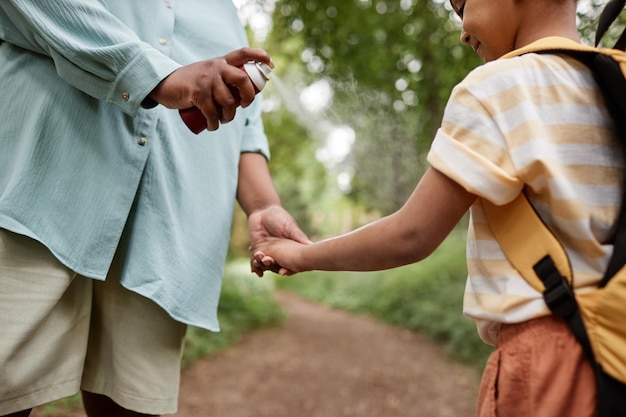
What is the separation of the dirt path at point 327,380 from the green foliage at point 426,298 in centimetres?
34

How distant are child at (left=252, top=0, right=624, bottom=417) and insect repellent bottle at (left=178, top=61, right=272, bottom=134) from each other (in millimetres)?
534

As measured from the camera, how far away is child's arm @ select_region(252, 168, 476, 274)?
1.14 metres

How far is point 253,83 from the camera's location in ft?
4.66

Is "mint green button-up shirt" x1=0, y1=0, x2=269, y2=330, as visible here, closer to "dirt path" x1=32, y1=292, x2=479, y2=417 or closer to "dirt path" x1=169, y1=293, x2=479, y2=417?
"dirt path" x1=32, y1=292, x2=479, y2=417

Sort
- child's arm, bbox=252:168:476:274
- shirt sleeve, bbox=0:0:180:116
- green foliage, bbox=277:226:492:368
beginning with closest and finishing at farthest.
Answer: child's arm, bbox=252:168:476:274, shirt sleeve, bbox=0:0:180:116, green foliage, bbox=277:226:492:368

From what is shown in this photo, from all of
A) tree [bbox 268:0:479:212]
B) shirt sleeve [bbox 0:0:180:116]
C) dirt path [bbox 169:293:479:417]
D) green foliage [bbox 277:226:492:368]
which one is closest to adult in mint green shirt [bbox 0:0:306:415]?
shirt sleeve [bbox 0:0:180:116]

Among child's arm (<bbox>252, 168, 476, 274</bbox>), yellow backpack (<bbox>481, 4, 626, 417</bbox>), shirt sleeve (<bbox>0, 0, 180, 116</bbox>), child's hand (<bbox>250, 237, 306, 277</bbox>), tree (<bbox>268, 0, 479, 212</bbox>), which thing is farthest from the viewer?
tree (<bbox>268, 0, 479, 212</bbox>)

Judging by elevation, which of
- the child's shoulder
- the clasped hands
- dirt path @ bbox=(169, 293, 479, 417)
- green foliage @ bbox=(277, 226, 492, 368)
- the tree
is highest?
the child's shoulder

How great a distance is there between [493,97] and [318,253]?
58cm

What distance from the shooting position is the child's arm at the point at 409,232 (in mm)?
1143

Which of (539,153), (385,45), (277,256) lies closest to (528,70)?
→ (539,153)

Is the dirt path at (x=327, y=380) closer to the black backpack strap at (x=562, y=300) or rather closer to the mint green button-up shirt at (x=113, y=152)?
the mint green button-up shirt at (x=113, y=152)

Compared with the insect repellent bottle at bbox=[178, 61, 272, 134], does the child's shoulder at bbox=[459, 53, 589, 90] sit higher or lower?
higher

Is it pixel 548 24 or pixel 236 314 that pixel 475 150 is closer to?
pixel 548 24
